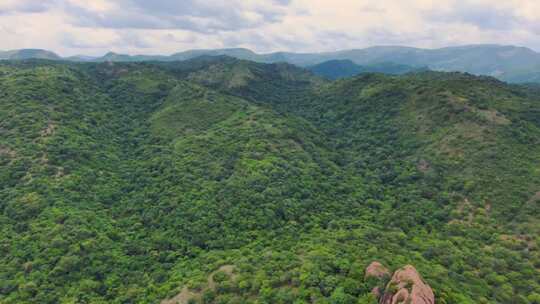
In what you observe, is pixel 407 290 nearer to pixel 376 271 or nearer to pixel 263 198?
pixel 376 271

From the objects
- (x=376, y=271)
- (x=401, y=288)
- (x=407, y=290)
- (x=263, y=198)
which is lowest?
(x=263, y=198)

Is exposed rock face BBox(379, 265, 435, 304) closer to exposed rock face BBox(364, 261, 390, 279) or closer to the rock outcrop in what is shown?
the rock outcrop

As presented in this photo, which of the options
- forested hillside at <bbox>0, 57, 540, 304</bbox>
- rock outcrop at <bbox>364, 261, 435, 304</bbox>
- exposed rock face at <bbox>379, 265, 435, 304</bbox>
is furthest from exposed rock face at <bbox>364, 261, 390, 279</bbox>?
exposed rock face at <bbox>379, 265, 435, 304</bbox>

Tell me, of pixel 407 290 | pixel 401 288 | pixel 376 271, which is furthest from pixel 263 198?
pixel 407 290

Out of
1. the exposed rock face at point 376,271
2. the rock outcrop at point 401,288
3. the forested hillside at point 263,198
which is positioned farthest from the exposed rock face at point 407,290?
the forested hillside at point 263,198

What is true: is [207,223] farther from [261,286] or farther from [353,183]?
[353,183]

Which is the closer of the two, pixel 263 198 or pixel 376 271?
pixel 376 271

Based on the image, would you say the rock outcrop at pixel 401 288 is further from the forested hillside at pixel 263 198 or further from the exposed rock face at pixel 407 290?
the forested hillside at pixel 263 198
